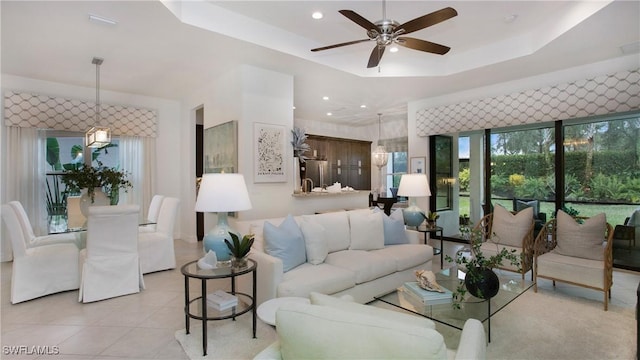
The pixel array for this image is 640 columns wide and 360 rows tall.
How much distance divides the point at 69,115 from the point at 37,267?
2927 mm

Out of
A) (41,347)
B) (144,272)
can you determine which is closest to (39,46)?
(144,272)

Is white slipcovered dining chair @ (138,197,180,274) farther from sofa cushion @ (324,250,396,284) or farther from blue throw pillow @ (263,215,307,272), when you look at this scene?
sofa cushion @ (324,250,396,284)

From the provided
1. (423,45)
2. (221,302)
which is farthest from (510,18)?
(221,302)

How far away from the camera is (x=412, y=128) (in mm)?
6418

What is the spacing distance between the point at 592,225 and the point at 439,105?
3.25m

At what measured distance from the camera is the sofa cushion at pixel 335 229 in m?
3.46

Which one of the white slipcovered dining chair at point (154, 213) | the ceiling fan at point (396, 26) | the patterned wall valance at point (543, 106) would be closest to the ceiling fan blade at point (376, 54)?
the ceiling fan at point (396, 26)

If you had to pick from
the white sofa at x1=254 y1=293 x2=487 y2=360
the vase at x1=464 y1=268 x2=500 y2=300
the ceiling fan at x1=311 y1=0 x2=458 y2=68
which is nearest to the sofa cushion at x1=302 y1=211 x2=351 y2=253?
the vase at x1=464 y1=268 x2=500 y2=300

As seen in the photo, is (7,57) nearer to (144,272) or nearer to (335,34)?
(144,272)

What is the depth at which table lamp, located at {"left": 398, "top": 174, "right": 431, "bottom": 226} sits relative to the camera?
424cm

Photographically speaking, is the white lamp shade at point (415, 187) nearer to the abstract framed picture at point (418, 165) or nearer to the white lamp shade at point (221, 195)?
the abstract framed picture at point (418, 165)

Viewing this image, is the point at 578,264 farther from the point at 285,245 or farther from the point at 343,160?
the point at 343,160

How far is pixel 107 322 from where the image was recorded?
2.76 m

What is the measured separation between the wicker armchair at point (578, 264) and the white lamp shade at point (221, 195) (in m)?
3.28
